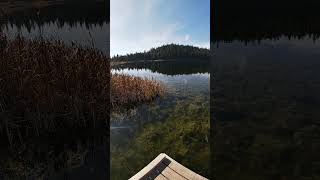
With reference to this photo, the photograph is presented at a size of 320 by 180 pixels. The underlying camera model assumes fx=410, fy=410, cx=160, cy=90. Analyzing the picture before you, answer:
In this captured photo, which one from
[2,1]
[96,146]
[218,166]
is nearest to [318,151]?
[218,166]

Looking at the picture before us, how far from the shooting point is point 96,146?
3264 mm

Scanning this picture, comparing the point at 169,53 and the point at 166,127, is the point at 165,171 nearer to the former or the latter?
the point at 166,127

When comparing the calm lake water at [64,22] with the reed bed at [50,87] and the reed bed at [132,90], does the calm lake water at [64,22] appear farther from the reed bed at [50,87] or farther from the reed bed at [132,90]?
the reed bed at [132,90]

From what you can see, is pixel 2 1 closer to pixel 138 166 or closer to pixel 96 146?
pixel 96 146

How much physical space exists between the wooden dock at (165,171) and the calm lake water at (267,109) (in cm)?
27

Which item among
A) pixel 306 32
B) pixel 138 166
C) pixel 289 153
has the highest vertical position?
pixel 306 32

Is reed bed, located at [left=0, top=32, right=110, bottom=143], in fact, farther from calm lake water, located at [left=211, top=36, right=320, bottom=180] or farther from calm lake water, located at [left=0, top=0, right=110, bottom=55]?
calm lake water, located at [left=211, top=36, right=320, bottom=180]

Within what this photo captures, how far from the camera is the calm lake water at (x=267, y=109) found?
292 cm

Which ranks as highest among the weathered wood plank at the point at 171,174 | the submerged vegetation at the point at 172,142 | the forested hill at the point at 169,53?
the forested hill at the point at 169,53

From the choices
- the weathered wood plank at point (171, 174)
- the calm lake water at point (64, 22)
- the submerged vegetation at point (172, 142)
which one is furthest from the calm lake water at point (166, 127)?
the calm lake water at point (64, 22)

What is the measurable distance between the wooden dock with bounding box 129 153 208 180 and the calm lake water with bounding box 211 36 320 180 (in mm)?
274

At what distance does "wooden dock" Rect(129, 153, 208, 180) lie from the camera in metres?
3.39

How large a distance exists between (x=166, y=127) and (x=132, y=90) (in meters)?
0.42

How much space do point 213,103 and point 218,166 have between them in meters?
0.50
